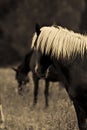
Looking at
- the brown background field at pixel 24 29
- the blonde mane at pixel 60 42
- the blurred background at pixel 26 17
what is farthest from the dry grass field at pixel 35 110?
the blurred background at pixel 26 17

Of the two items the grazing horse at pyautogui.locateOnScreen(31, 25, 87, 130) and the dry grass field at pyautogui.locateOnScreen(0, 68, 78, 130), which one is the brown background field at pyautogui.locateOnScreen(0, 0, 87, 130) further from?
the grazing horse at pyautogui.locateOnScreen(31, 25, 87, 130)

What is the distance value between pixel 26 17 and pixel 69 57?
17.8 m

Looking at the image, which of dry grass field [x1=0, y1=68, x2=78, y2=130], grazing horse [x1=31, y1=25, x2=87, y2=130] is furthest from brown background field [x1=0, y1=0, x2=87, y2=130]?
grazing horse [x1=31, y1=25, x2=87, y2=130]

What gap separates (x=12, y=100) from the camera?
466 inches

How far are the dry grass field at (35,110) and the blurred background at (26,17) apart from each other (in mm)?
9281

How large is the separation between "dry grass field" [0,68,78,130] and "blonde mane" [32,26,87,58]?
5.03ft

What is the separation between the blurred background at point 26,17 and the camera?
24.3 metres

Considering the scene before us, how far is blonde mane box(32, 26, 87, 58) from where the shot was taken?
6758 mm

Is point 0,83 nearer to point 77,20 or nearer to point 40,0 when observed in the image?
point 40,0

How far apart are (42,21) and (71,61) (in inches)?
700

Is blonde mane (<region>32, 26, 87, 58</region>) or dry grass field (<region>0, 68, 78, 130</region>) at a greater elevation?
blonde mane (<region>32, 26, 87, 58</region>)

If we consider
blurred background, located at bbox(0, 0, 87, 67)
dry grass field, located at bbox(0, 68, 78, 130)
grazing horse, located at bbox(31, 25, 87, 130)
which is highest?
blurred background, located at bbox(0, 0, 87, 67)

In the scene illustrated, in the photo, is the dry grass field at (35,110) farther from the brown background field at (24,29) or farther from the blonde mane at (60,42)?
the blonde mane at (60,42)

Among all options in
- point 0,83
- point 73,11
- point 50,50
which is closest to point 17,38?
point 73,11
